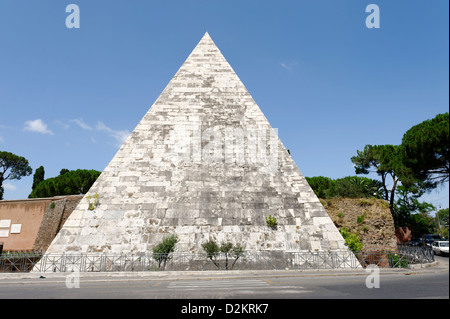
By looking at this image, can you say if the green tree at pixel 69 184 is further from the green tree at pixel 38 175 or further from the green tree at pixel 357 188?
the green tree at pixel 357 188

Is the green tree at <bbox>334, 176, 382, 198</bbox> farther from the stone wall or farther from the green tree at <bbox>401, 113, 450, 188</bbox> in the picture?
the stone wall

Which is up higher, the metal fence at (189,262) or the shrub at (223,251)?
the shrub at (223,251)

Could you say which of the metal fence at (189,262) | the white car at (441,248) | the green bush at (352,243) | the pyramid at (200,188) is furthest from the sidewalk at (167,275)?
the white car at (441,248)

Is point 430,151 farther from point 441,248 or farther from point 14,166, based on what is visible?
point 14,166

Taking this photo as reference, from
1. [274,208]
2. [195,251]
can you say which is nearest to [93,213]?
[195,251]

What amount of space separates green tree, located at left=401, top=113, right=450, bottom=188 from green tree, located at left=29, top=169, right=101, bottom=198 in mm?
33265

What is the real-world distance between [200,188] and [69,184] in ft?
84.3

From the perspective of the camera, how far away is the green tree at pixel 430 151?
61.5 ft

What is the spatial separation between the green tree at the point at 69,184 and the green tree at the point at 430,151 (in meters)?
33.3

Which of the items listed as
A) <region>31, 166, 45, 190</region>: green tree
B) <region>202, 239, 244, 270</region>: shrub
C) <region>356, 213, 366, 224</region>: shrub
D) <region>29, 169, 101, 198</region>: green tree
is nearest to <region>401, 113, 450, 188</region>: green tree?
<region>356, 213, 366, 224</region>: shrub

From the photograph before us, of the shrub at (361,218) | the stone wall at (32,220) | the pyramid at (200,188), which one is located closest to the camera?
the pyramid at (200,188)

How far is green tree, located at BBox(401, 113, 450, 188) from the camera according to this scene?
1873 centimetres
